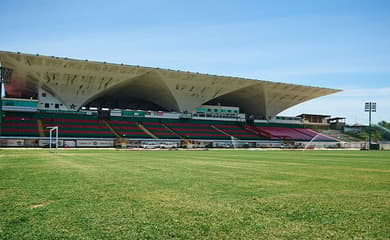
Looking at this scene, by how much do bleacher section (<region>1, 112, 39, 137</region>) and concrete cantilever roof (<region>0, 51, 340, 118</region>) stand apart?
6935 millimetres

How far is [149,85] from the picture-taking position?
2847 inches

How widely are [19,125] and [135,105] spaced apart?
36.7 meters

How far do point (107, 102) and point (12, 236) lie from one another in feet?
284

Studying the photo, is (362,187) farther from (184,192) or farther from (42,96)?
(42,96)

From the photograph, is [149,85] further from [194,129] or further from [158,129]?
[194,129]

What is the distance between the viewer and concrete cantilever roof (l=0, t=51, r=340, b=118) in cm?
5812

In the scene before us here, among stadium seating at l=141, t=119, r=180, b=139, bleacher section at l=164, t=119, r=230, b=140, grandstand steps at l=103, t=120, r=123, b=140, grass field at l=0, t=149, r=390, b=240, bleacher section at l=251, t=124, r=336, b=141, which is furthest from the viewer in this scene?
bleacher section at l=251, t=124, r=336, b=141

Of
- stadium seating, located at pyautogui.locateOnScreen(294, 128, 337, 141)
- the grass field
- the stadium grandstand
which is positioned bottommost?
stadium seating, located at pyautogui.locateOnScreen(294, 128, 337, 141)

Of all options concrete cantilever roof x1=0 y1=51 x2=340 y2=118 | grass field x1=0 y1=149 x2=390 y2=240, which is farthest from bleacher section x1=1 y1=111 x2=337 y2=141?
grass field x1=0 y1=149 x2=390 y2=240

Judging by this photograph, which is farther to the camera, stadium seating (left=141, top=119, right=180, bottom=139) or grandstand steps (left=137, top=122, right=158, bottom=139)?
stadium seating (left=141, top=119, right=180, bottom=139)

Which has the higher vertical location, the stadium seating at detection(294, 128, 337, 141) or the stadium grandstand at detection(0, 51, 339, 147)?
the stadium grandstand at detection(0, 51, 339, 147)

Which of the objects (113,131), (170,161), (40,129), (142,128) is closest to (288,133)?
(142,128)

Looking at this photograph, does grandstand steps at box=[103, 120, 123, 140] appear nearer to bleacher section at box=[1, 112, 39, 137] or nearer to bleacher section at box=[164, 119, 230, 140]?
bleacher section at box=[1, 112, 39, 137]

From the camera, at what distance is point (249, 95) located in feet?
278
